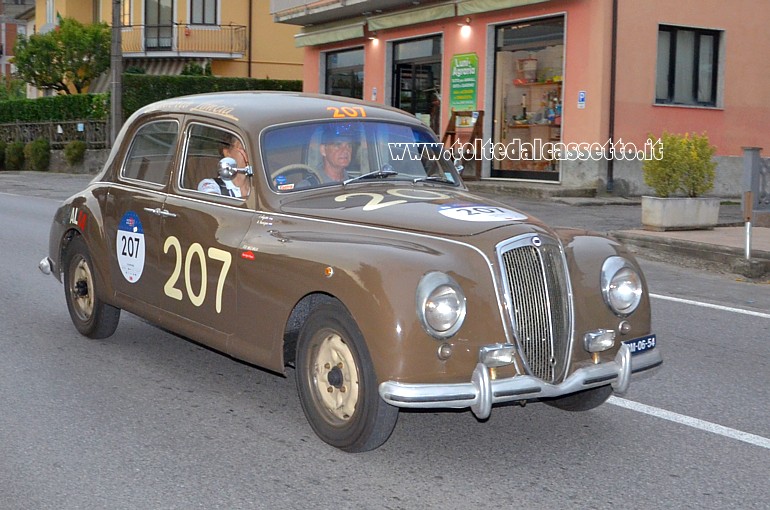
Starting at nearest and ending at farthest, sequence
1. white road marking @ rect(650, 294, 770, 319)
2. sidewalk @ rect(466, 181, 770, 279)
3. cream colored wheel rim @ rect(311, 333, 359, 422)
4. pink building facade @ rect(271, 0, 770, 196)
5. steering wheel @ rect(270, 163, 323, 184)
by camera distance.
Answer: cream colored wheel rim @ rect(311, 333, 359, 422) → steering wheel @ rect(270, 163, 323, 184) → white road marking @ rect(650, 294, 770, 319) → sidewalk @ rect(466, 181, 770, 279) → pink building facade @ rect(271, 0, 770, 196)

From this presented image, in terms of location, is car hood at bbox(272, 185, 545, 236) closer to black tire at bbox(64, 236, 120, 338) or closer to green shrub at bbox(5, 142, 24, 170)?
black tire at bbox(64, 236, 120, 338)

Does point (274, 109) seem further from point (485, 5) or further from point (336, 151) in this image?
point (485, 5)

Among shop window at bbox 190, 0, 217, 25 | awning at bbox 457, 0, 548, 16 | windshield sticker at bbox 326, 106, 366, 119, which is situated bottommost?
windshield sticker at bbox 326, 106, 366, 119

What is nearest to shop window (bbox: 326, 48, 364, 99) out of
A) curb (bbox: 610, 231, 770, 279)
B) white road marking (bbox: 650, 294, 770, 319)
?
curb (bbox: 610, 231, 770, 279)

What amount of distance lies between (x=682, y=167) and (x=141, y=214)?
894cm

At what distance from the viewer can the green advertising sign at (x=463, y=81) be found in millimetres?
22484

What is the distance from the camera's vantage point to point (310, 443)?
4.90 meters

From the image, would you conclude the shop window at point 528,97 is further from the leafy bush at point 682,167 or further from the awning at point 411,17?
the leafy bush at point 682,167

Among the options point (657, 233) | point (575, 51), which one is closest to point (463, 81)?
point (575, 51)

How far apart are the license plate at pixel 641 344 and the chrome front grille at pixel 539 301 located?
0.46 m

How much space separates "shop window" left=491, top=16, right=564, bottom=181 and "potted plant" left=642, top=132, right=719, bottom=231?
Result: 6868 mm

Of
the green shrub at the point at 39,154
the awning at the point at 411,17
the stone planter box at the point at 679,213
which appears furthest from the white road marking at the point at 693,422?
the green shrub at the point at 39,154

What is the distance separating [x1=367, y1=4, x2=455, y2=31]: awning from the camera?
22.6m

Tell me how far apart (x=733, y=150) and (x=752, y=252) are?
10539 mm
